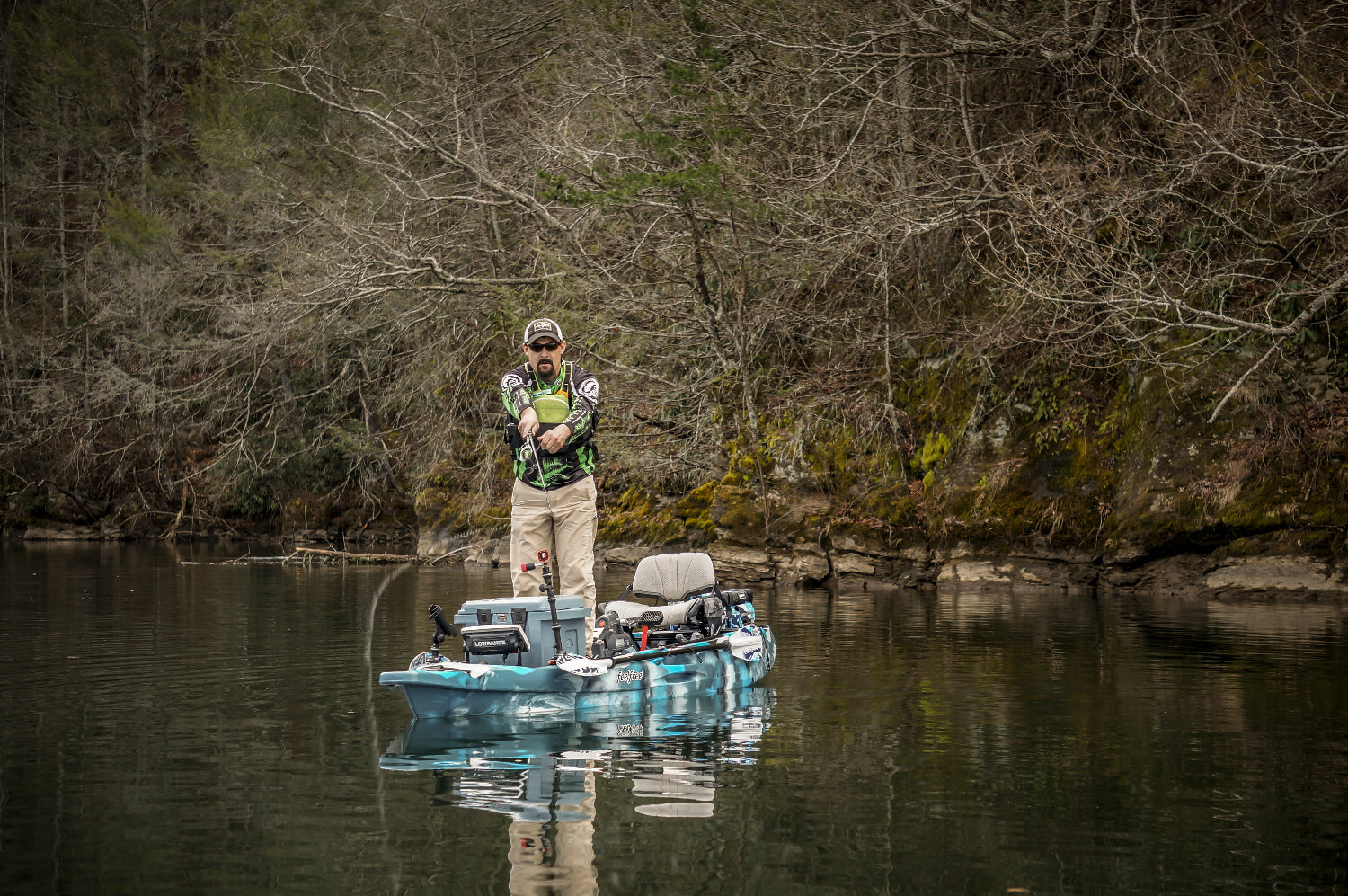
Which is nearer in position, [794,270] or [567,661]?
[567,661]

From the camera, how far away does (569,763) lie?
7.06 meters

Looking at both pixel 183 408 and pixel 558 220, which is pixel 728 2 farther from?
pixel 183 408

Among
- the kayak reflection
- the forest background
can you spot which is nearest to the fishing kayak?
the kayak reflection

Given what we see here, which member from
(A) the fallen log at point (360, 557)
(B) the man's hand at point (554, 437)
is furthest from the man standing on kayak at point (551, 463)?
(A) the fallen log at point (360, 557)

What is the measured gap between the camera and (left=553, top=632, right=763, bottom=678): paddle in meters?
8.18

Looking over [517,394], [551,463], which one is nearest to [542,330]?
[517,394]

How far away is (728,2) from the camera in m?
21.5

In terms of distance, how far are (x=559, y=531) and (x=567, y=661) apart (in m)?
1.44

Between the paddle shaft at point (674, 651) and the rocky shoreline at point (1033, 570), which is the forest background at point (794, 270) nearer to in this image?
the rocky shoreline at point (1033, 570)

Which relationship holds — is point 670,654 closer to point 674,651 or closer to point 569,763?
point 674,651

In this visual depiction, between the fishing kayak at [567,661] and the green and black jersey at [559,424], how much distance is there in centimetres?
67

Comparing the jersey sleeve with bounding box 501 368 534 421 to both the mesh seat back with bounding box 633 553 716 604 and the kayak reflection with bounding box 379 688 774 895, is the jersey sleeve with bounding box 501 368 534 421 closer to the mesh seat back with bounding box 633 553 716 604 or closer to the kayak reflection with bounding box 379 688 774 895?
the mesh seat back with bounding box 633 553 716 604

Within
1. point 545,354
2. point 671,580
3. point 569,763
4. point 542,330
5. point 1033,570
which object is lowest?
point 569,763

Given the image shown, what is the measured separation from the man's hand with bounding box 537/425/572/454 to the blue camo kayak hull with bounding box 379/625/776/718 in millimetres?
1536
